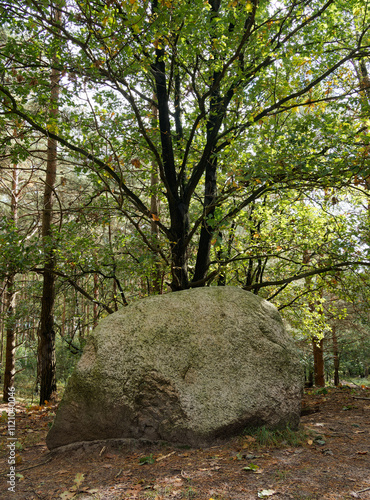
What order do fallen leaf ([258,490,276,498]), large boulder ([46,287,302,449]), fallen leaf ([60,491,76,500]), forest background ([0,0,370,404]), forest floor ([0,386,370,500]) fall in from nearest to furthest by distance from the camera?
1. fallen leaf ([258,490,276,498])
2. forest floor ([0,386,370,500])
3. fallen leaf ([60,491,76,500])
4. large boulder ([46,287,302,449])
5. forest background ([0,0,370,404])

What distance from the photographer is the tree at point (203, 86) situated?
15.4 feet

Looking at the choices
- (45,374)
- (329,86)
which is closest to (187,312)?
(45,374)

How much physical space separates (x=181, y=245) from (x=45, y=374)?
4841mm

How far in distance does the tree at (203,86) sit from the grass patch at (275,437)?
258cm

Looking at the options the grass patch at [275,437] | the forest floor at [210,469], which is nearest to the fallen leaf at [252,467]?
the forest floor at [210,469]

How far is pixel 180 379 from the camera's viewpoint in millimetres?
4121

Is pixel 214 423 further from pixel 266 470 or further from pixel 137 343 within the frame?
pixel 137 343

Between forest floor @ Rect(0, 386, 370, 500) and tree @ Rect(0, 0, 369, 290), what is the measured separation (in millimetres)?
2784

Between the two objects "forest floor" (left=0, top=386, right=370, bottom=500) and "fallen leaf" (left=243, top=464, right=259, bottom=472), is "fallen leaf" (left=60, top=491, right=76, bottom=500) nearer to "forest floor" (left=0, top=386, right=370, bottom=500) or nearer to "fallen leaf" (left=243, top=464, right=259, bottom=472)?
"forest floor" (left=0, top=386, right=370, bottom=500)

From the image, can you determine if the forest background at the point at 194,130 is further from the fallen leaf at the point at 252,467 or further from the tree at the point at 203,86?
the fallen leaf at the point at 252,467

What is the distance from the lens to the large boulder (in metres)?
4.01

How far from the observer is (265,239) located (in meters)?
8.23

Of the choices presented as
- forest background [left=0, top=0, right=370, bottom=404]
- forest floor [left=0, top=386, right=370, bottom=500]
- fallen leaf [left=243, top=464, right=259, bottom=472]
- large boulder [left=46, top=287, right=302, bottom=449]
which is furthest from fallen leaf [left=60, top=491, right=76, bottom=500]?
forest background [left=0, top=0, right=370, bottom=404]

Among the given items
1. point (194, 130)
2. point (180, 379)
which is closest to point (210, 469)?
point (180, 379)
